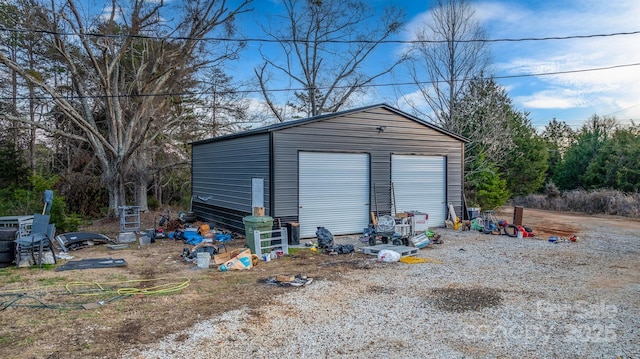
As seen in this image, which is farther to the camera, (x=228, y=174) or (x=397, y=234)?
(x=228, y=174)

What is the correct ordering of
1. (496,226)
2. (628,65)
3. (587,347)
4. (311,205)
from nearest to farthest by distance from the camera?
(587,347)
(311,205)
(496,226)
(628,65)

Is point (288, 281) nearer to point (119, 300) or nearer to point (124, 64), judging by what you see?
point (119, 300)

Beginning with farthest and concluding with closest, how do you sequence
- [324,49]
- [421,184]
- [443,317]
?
[324,49] < [421,184] < [443,317]

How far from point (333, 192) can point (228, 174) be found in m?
3.23

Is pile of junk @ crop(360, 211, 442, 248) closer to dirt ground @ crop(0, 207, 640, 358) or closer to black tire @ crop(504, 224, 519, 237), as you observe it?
dirt ground @ crop(0, 207, 640, 358)

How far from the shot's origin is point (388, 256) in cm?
723

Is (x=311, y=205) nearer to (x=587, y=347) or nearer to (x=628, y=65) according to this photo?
(x=587, y=347)

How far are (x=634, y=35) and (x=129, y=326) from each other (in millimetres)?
12707

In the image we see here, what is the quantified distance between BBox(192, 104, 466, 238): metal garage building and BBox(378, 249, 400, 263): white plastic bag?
9.00 ft

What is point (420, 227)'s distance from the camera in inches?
388

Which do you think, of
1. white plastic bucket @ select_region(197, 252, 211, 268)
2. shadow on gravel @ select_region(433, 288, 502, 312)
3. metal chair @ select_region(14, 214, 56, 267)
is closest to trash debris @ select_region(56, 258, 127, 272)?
metal chair @ select_region(14, 214, 56, 267)

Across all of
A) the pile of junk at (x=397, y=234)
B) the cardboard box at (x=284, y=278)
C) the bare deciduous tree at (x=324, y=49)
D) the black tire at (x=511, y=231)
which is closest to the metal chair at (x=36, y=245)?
the cardboard box at (x=284, y=278)

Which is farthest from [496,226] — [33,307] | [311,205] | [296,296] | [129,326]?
[33,307]

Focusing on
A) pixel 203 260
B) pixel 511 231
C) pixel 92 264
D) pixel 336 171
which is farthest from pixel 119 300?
pixel 511 231
